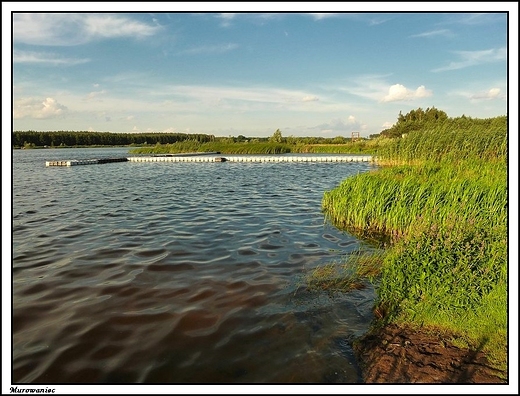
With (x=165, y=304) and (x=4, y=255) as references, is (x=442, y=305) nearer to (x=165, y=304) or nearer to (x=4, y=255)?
(x=165, y=304)

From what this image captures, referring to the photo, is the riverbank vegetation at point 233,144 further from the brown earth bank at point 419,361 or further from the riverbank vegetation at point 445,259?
the brown earth bank at point 419,361

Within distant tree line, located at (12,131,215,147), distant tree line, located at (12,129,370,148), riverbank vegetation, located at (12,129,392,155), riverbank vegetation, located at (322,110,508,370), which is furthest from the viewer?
distant tree line, located at (12,131,215,147)

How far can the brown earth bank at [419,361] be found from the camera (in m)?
4.74

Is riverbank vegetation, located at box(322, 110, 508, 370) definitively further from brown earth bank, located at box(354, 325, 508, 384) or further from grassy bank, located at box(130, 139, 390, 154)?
grassy bank, located at box(130, 139, 390, 154)

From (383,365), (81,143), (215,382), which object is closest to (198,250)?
(215,382)

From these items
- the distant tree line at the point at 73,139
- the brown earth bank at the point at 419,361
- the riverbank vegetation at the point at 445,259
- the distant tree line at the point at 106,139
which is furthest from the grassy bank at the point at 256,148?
the brown earth bank at the point at 419,361

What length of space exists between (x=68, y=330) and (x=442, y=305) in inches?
254

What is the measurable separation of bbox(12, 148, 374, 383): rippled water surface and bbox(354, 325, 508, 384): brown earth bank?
0.94ft

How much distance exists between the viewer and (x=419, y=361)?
5117 millimetres

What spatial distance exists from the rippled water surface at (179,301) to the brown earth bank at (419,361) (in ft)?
0.94

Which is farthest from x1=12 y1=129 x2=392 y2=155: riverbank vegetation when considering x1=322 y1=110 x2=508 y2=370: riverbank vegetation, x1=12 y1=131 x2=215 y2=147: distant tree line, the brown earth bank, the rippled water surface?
the brown earth bank

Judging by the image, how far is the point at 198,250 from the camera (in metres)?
11.2

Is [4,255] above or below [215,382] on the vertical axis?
above

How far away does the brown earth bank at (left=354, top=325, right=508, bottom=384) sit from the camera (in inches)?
187
